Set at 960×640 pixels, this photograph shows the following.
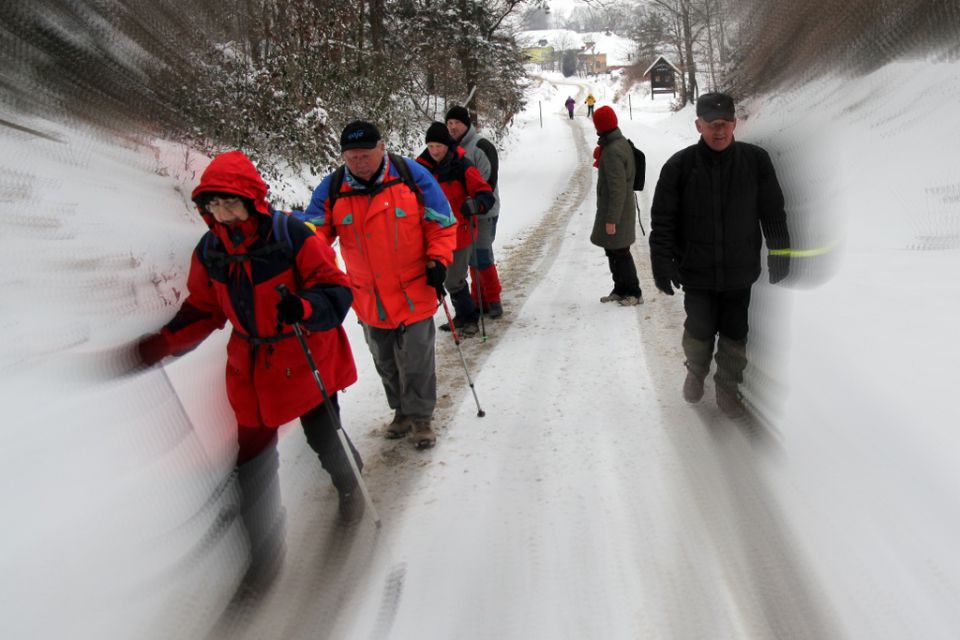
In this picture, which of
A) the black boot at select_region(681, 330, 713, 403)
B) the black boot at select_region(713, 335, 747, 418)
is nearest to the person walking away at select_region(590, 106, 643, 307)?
the black boot at select_region(681, 330, 713, 403)

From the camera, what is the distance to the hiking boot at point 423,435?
348cm

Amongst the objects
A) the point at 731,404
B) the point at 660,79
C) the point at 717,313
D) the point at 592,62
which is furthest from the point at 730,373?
the point at 592,62

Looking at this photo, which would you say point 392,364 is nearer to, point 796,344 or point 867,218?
point 796,344

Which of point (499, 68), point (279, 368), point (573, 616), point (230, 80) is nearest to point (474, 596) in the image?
point (573, 616)

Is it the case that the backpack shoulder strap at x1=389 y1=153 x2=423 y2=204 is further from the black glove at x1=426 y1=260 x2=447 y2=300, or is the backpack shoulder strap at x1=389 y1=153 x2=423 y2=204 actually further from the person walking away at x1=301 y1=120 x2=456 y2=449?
the black glove at x1=426 y1=260 x2=447 y2=300

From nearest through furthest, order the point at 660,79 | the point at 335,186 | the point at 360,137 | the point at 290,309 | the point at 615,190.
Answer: the point at 290,309 → the point at 360,137 → the point at 335,186 → the point at 615,190 → the point at 660,79

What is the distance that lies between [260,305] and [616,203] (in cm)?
376

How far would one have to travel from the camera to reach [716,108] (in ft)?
9.19

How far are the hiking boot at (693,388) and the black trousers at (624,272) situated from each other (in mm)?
2129

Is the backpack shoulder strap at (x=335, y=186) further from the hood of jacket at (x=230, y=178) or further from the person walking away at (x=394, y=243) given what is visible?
the hood of jacket at (x=230, y=178)

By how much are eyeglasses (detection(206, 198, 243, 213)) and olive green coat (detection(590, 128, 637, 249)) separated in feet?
12.5

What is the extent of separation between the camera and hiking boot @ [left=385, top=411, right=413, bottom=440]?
144 inches

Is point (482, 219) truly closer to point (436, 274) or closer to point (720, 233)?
point (436, 274)

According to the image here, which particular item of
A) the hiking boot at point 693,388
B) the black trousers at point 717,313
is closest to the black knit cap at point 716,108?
the black trousers at point 717,313
